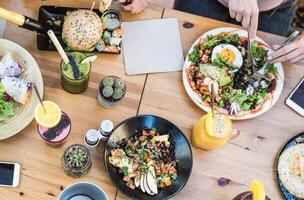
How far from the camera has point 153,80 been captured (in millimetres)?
1772

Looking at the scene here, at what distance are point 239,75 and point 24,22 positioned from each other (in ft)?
2.69

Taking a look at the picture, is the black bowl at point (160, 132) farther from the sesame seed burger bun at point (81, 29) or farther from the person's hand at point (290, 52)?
the person's hand at point (290, 52)

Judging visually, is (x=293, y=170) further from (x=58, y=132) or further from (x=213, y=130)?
(x=58, y=132)

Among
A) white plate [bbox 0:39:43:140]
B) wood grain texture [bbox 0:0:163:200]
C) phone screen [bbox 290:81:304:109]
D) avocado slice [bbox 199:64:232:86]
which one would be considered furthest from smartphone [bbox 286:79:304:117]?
white plate [bbox 0:39:43:140]

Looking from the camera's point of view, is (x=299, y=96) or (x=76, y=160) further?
(x=299, y=96)

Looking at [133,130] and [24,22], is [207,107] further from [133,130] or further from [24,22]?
[24,22]

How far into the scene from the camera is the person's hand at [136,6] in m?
1.79

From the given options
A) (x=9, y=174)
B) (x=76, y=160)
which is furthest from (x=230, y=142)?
(x=9, y=174)

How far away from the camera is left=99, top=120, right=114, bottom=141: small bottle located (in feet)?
5.29

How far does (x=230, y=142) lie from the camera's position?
1.73m

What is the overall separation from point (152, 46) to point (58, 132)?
0.50 metres

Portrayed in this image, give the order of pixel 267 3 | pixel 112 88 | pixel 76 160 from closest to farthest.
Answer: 1. pixel 76 160
2. pixel 112 88
3. pixel 267 3

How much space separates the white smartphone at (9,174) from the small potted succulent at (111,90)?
1.25 feet

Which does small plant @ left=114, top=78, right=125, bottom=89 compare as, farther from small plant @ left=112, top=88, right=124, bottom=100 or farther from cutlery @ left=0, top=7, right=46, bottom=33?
cutlery @ left=0, top=7, right=46, bottom=33
